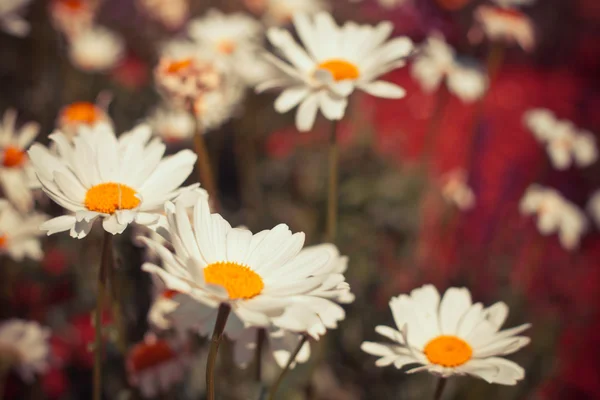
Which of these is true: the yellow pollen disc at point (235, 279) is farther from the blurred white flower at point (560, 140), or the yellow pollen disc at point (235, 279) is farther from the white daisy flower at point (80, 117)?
the blurred white flower at point (560, 140)

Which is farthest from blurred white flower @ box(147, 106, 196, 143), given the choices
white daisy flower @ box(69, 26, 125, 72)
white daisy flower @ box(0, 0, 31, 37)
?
white daisy flower @ box(69, 26, 125, 72)

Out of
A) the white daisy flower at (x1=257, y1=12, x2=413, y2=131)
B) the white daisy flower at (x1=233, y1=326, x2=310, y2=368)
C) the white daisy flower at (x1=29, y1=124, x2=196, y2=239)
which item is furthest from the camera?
the white daisy flower at (x1=257, y1=12, x2=413, y2=131)

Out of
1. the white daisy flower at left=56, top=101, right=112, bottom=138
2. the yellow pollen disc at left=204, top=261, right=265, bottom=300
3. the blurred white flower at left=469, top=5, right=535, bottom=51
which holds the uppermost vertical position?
the blurred white flower at left=469, top=5, right=535, bottom=51

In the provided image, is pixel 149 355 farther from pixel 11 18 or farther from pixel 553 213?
pixel 553 213

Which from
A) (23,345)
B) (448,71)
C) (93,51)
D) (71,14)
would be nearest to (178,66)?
(23,345)

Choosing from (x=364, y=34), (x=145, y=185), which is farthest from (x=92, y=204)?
(x=364, y=34)

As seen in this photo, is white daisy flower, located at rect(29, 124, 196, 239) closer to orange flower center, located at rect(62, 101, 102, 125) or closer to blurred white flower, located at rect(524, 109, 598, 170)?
orange flower center, located at rect(62, 101, 102, 125)
